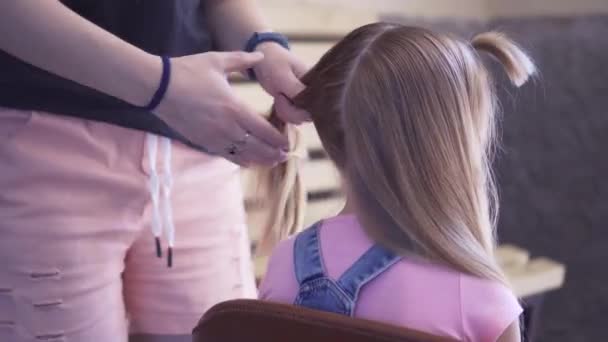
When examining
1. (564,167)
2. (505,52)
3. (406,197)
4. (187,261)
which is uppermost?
(505,52)

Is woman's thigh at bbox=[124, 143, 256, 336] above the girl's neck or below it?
below

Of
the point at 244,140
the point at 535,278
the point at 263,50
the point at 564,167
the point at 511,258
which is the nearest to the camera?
the point at 244,140

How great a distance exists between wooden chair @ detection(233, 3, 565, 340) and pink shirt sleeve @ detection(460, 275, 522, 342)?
736mm

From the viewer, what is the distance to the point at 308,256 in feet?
2.41

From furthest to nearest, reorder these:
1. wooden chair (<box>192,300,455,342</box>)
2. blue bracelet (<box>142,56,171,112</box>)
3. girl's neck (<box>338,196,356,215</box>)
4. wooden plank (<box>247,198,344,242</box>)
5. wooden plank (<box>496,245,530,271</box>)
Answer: wooden plank (<box>496,245,530,271</box>)
wooden plank (<box>247,198,344,242</box>)
girl's neck (<box>338,196,356,215</box>)
blue bracelet (<box>142,56,171,112</box>)
wooden chair (<box>192,300,455,342</box>)

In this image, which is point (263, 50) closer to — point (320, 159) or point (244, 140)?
point (244, 140)

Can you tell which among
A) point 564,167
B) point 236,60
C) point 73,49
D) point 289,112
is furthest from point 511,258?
point 73,49

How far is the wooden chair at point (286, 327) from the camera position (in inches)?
21.3

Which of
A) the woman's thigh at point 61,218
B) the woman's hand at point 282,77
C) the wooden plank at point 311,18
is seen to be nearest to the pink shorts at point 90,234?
the woman's thigh at point 61,218

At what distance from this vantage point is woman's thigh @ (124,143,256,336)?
80 centimetres

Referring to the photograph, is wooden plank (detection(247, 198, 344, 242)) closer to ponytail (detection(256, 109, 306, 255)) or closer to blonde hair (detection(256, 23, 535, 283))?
ponytail (detection(256, 109, 306, 255))

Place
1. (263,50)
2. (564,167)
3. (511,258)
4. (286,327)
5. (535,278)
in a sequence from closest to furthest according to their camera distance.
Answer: (286,327)
(263,50)
(535,278)
(511,258)
(564,167)

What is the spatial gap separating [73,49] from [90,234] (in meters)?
0.19

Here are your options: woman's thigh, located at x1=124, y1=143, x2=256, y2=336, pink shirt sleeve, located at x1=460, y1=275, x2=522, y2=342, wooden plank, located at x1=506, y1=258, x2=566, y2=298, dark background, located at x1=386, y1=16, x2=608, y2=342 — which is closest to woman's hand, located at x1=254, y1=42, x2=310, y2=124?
woman's thigh, located at x1=124, y1=143, x2=256, y2=336
